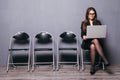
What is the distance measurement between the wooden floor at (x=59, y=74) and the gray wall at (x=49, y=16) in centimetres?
75

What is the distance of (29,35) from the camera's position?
17.9 ft

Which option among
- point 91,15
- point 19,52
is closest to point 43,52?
point 19,52

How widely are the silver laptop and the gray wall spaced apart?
89 centimetres

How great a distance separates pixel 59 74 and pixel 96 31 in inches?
43.8

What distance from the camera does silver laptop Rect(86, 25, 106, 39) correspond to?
4.52 m

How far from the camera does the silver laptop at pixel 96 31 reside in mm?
4516

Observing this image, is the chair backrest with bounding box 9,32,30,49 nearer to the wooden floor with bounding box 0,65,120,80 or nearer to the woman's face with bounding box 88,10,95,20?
the wooden floor with bounding box 0,65,120,80

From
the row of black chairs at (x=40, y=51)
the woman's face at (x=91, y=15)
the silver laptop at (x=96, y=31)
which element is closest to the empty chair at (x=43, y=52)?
the row of black chairs at (x=40, y=51)

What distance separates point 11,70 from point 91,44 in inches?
70.7

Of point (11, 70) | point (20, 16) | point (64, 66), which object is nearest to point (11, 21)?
point (20, 16)

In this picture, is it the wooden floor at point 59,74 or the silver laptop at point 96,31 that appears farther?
the silver laptop at point 96,31

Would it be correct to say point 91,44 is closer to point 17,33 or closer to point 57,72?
point 57,72

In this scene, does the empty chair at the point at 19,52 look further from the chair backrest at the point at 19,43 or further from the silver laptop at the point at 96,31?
the silver laptop at the point at 96,31

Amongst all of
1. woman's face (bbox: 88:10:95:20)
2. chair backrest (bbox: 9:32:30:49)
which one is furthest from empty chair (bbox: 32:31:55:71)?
woman's face (bbox: 88:10:95:20)
